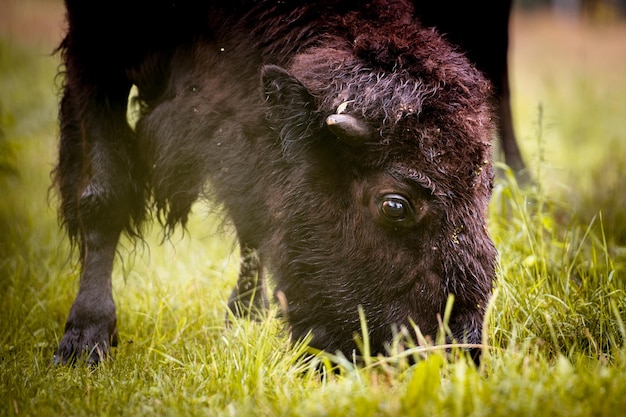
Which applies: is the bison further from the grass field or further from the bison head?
the grass field

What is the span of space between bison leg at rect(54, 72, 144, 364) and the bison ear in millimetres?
1314

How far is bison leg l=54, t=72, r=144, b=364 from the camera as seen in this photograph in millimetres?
3871

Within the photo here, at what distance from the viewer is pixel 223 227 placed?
3844 mm

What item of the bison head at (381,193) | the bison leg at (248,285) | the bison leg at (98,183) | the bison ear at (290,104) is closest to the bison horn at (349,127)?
the bison head at (381,193)

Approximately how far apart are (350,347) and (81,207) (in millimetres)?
1990

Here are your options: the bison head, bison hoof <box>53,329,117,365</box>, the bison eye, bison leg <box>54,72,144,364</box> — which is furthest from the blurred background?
bison hoof <box>53,329,117,365</box>

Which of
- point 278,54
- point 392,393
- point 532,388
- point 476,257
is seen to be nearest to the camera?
point 532,388

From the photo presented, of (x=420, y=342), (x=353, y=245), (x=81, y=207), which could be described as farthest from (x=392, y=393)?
(x=81, y=207)

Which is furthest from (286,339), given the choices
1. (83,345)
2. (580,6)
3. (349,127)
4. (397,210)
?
(580,6)

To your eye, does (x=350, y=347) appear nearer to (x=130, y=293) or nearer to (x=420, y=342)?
(x=420, y=342)

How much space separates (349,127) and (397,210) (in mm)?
415

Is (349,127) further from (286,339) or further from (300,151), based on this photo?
(286,339)

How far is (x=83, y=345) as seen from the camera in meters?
3.61

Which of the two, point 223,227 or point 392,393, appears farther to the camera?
point 223,227
